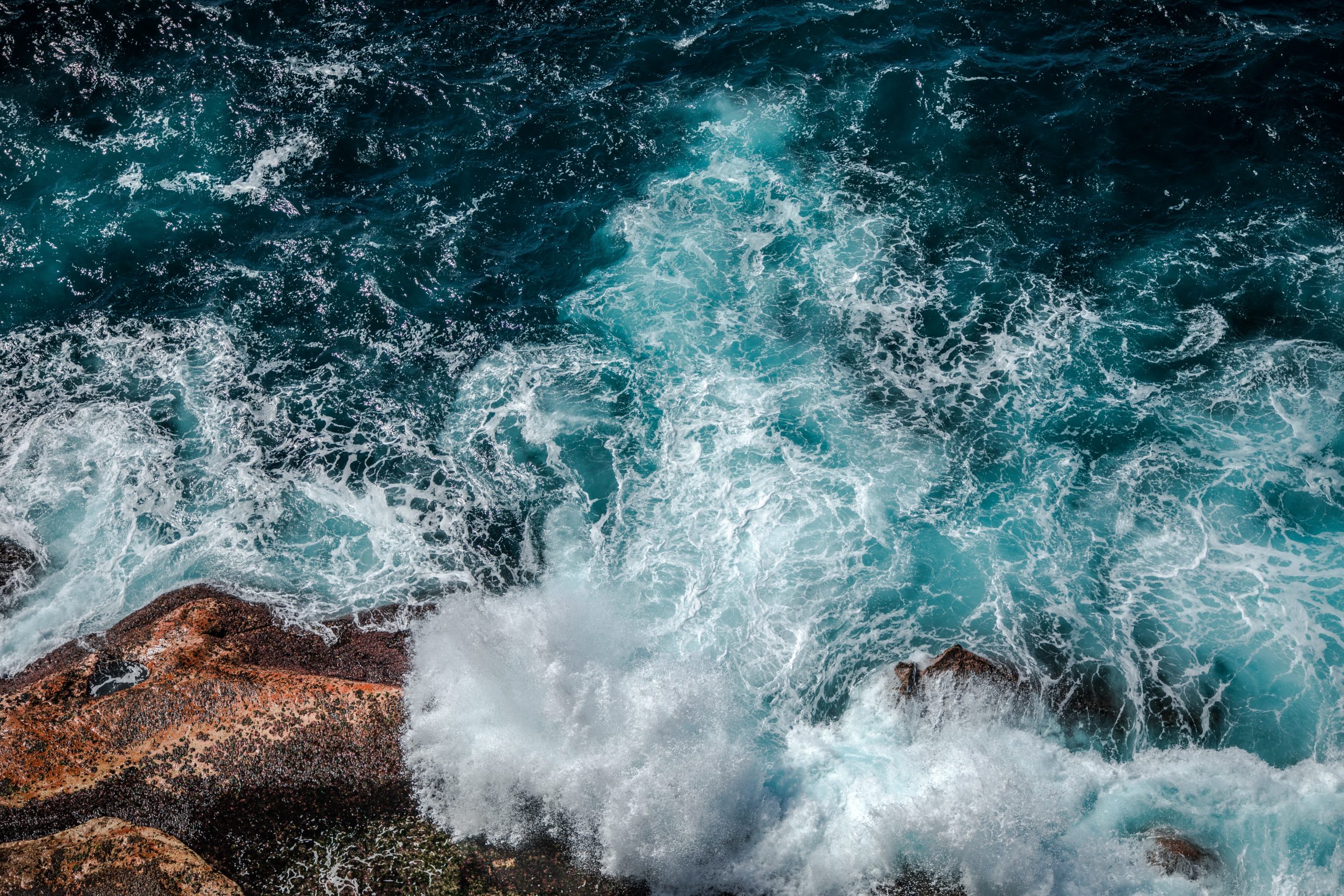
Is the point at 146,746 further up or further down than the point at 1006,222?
further down

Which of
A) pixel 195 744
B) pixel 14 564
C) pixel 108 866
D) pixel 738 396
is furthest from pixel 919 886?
pixel 14 564

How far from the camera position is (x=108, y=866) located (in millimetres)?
18234

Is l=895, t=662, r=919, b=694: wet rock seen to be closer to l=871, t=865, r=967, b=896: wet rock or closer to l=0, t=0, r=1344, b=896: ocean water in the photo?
l=0, t=0, r=1344, b=896: ocean water

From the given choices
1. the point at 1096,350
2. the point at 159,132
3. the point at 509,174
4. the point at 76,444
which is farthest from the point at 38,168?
the point at 1096,350

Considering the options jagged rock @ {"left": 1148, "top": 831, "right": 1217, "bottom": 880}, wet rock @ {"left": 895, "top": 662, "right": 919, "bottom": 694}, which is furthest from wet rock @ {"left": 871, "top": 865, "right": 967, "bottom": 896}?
jagged rock @ {"left": 1148, "top": 831, "right": 1217, "bottom": 880}

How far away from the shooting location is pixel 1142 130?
33.0 meters

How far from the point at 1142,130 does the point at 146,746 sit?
3841 cm

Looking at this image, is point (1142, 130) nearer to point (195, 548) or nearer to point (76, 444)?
point (195, 548)

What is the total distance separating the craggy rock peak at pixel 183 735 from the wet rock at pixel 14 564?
3.63m

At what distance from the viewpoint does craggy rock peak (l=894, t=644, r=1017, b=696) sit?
2155 cm

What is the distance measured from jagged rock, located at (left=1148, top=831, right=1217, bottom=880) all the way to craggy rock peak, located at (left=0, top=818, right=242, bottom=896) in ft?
66.9

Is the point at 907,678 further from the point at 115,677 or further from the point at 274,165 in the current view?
the point at 274,165

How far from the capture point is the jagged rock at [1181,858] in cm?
1903

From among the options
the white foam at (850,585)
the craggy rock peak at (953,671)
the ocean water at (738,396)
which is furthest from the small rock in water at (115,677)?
the craggy rock peak at (953,671)
